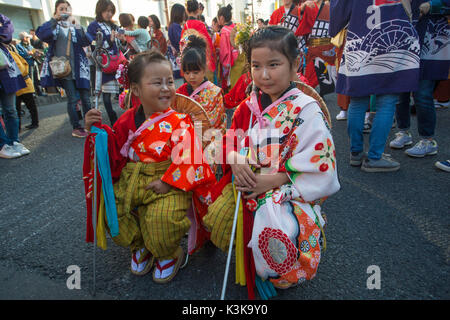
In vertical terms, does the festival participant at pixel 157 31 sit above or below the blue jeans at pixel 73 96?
above

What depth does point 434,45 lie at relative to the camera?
275 cm

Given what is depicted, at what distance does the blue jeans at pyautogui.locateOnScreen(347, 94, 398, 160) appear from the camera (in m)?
2.66

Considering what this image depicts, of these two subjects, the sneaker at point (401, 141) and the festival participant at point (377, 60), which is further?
the sneaker at point (401, 141)

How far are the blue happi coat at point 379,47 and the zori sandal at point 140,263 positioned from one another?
2.32m

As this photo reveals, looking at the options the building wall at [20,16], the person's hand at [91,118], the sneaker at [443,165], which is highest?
the building wall at [20,16]

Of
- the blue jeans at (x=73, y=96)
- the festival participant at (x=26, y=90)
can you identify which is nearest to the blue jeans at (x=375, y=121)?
the blue jeans at (x=73, y=96)

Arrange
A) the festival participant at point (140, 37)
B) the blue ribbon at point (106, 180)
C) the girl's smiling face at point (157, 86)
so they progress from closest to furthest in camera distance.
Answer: the blue ribbon at point (106, 180) < the girl's smiling face at point (157, 86) < the festival participant at point (140, 37)

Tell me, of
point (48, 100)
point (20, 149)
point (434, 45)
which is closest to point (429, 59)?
point (434, 45)

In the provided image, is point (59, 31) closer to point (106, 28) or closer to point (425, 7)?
point (106, 28)

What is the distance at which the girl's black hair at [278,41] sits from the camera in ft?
4.77

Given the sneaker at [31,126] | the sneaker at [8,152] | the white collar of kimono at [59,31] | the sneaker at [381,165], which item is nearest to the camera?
the sneaker at [381,165]

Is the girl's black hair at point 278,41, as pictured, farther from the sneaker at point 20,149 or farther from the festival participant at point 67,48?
the sneaker at point 20,149

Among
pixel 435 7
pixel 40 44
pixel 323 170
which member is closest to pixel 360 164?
pixel 435 7

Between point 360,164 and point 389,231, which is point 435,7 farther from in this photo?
point 389,231
